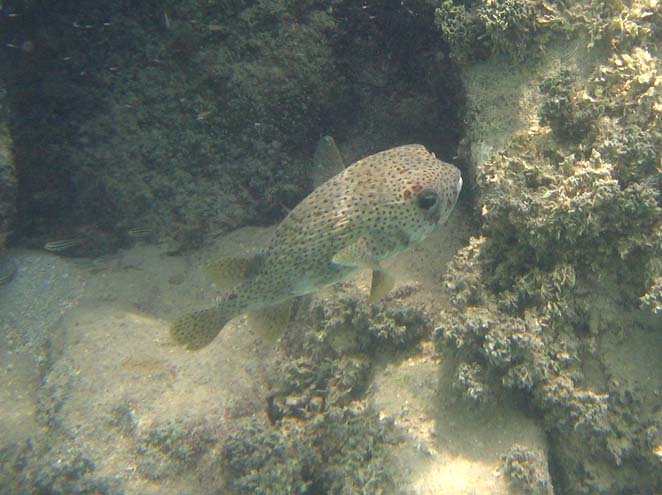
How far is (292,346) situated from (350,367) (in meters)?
0.82

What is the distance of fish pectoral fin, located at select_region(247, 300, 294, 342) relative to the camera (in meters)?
3.65

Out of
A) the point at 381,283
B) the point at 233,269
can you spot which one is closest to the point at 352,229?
the point at 381,283

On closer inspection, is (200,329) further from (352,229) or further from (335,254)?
(352,229)

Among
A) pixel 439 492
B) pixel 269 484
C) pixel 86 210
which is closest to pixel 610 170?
pixel 439 492

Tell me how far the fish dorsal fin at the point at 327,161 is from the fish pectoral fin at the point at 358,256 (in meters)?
0.89

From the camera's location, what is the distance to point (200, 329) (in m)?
3.63

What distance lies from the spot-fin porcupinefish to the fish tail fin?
18cm

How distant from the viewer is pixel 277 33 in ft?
16.6

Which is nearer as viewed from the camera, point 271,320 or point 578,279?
point 578,279

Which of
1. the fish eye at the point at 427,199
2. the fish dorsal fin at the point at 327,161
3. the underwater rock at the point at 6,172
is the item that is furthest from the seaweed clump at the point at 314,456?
the underwater rock at the point at 6,172

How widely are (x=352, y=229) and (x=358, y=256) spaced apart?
0.24 meters

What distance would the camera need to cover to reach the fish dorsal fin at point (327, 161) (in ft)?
12.3

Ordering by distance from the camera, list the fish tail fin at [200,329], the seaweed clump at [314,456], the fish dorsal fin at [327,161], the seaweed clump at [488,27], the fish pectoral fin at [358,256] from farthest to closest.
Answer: the seaweed clump at [488,27] → the fish dorsal fin at [327,161] → the fish tail fin at [200,329] → the seaweed clump at [314,456] → the fish pectoral fin at [358,256]

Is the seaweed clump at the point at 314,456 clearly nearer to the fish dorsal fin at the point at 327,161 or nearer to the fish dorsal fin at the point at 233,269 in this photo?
the fish dorsal fin at the point at 233,269
